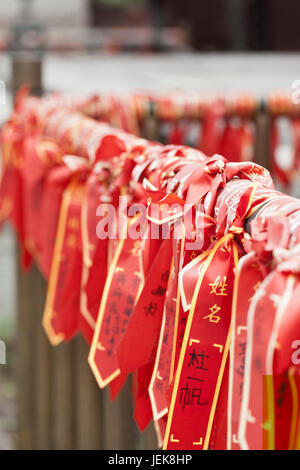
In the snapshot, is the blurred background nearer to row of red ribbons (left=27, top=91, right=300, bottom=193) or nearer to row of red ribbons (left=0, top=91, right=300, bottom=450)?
row of red ribbons (left=27, top=91, right=300, bottom=193)

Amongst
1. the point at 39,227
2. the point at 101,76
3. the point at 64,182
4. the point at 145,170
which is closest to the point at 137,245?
the point at 145,170

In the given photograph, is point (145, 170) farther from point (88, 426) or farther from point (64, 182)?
point (88, 426)

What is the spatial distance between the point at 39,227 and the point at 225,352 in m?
0.68

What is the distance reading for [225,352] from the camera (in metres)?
0.54

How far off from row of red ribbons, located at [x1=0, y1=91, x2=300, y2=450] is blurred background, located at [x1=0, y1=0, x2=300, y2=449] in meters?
0.91

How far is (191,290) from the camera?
0.53m

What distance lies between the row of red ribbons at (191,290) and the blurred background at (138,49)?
0.91 metres

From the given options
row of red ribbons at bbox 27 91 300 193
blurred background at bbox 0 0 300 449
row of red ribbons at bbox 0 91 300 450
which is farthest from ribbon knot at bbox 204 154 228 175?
blurred background at bbox 0 0 300 449

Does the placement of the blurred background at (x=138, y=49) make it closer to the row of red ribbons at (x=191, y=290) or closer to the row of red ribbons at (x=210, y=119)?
the row of red ribbons at (x=210, y=119)

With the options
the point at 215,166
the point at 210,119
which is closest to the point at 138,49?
the point at 210,119

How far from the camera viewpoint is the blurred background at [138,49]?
320 centimetres

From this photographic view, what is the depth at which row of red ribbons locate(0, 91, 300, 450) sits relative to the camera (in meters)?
0.47

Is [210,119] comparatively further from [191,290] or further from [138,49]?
[138,49]

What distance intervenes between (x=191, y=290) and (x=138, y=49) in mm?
7204
